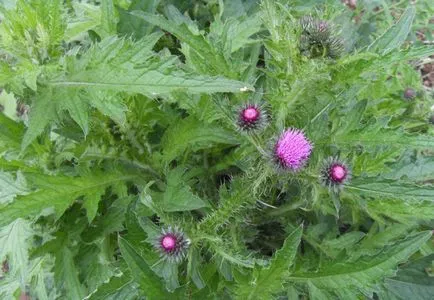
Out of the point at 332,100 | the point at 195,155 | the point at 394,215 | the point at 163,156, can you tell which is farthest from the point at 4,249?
the point at 394,215

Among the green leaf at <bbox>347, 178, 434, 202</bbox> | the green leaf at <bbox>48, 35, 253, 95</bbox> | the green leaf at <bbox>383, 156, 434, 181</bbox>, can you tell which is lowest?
the green leaf at <bbox>383, 156, 434, 181</bbox>

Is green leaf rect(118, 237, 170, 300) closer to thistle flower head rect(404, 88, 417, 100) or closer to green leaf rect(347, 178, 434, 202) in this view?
green leaf rect(347, 178, 434, 202)

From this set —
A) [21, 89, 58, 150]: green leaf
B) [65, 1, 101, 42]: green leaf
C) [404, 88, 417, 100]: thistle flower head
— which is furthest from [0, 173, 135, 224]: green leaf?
[404, 88, 417, 100]: thistle flower head

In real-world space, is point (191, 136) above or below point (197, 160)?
above

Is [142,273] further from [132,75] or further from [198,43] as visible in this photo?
[198,43]

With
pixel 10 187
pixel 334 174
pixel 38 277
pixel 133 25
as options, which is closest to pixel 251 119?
pixel 334 174
